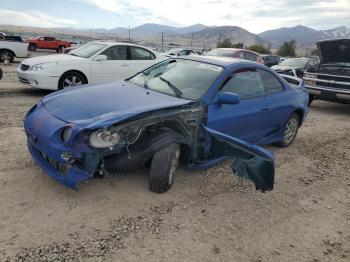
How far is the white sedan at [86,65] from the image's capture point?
843 centimetres

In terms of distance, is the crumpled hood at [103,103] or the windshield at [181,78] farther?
the windshield at [181,78]

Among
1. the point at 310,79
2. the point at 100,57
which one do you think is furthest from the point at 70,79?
the point at 310,79

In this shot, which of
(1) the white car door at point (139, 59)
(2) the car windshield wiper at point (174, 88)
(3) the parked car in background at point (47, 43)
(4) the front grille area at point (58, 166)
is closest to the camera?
(4) the front grille area at point (58, 166)

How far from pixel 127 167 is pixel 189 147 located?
789 mm

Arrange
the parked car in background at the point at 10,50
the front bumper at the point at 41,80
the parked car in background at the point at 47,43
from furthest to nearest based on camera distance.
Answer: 1. the parked car in background at the point at 47,43
2. the parked car in background at the point at 10,50
3. the front bumper at the point at 41,80

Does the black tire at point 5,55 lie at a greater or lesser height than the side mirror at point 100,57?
lesser

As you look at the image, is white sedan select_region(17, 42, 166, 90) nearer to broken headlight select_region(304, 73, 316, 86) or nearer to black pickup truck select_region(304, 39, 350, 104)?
broken headlight select_region(304, 73, 316, 86)

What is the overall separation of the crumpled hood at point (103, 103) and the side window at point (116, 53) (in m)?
4.95

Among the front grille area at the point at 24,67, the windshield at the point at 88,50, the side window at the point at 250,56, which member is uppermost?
the windshield at the point at 88,50

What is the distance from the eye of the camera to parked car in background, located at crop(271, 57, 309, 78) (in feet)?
47.0

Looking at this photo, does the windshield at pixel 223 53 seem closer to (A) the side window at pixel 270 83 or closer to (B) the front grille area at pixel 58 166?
(A) the side window at pixel 270 83

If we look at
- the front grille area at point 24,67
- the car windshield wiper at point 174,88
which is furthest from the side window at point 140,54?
Result: the car windshield wiper at point 174,88

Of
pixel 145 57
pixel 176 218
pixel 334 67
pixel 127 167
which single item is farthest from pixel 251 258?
pixel 334 67

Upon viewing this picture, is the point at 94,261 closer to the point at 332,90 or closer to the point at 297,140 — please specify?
the point at 297,140
